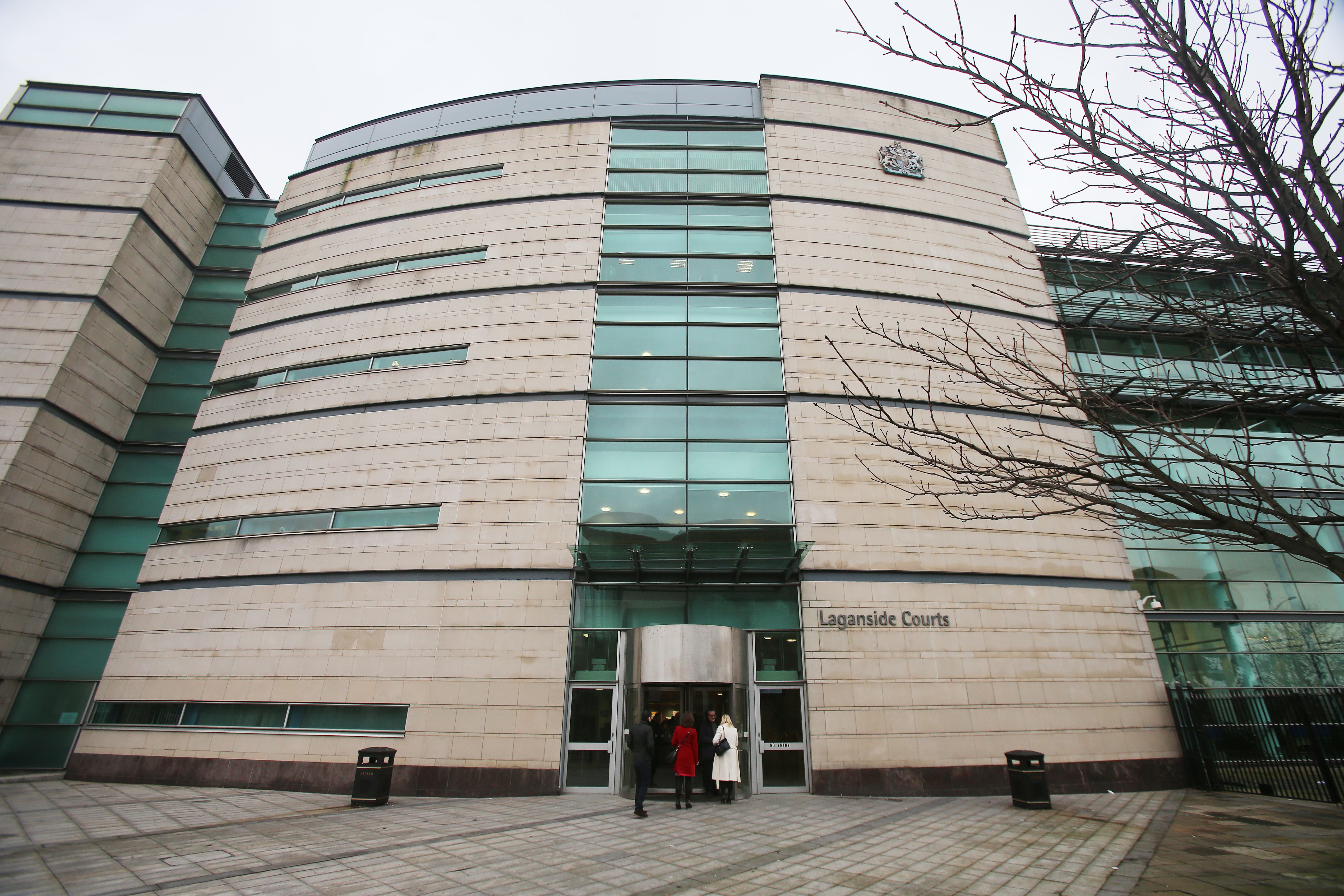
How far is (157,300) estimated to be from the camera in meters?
20.5

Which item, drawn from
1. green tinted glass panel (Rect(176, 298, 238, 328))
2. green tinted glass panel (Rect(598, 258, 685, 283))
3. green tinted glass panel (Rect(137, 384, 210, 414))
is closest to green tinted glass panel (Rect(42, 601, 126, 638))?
green tinted glass panel (Rect(137, 384, 210, 414))

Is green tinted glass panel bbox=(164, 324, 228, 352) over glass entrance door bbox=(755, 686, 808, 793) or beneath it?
over

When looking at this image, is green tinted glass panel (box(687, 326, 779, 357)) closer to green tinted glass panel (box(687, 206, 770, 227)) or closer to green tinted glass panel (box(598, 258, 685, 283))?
green tinted glass panel (box(598, 258, 685, 283))

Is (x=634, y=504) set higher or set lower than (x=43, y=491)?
lower

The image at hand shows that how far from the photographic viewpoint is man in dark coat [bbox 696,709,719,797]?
36.1ft

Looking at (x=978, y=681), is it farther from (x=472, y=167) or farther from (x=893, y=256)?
(x=472, y=167)

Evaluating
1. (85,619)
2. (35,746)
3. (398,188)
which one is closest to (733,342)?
(398,188)

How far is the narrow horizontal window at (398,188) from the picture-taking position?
19.4m

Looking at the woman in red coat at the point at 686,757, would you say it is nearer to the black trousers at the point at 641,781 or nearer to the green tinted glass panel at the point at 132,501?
the black trousers at the point at 641,781

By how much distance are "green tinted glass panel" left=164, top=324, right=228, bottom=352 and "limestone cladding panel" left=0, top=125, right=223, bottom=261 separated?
10.3ft

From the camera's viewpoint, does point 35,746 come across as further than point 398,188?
No

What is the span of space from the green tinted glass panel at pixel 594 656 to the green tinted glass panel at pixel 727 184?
13995mm

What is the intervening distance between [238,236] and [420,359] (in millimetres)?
13521

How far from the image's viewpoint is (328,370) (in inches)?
677
